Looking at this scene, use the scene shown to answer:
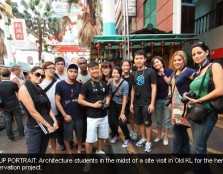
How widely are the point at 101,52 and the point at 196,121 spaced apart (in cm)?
582

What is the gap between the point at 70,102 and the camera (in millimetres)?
3070

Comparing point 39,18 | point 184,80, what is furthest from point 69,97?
point 39,18

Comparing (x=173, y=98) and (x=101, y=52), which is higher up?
(x=101, y=52)

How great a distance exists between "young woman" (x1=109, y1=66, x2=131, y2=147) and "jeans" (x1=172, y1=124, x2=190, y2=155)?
3.49ft

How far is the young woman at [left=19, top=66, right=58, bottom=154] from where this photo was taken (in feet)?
7.67

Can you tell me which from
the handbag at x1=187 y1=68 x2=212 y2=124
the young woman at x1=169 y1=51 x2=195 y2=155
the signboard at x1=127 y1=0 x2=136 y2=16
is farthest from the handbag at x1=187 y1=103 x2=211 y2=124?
the signboard at x1=127 y1=0 x2=136 y2=16

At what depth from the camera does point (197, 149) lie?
2.00 m

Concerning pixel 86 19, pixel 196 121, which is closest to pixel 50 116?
pixel 196 121

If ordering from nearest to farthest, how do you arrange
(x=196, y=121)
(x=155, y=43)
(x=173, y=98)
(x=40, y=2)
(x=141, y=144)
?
(x=196, y=121) → (x=173, y=98) → (x=141, y=144) → (x=155, y=43) → (x=40, y=2)

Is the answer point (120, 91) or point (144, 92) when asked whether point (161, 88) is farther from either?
point (120, 91)

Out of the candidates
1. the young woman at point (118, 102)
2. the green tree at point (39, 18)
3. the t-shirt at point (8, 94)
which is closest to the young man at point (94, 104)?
the young woman at point (118, 102)

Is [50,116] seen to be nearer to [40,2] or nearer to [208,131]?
[208,131]

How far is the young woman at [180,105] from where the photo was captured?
2.41m

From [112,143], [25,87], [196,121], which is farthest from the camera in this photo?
[112,143]
